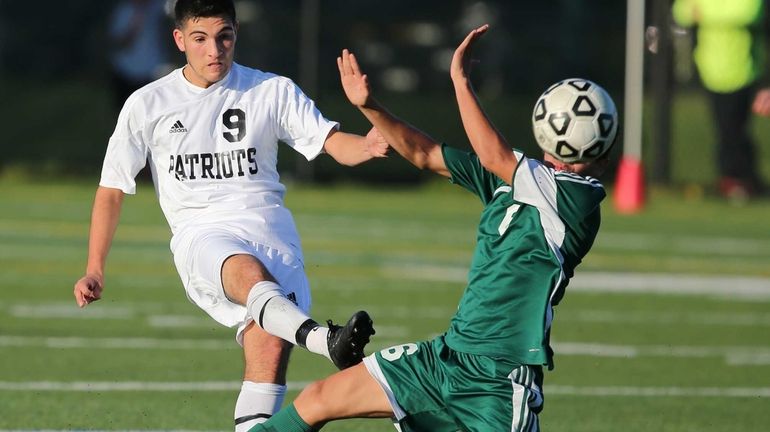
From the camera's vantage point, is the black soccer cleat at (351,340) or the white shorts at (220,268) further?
the white shorts at (220,268)

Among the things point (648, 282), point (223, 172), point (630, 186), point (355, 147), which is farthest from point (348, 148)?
point (630, 186)

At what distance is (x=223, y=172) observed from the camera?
671 cm

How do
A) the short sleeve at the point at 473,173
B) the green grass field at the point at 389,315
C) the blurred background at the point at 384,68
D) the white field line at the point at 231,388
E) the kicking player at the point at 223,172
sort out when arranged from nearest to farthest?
1. the short sleeve at the point at 473,173
2. the kicking player at the point at 223,172
3. the green grass field at the point at 389,315
4. the white field line at the point at 231,388
5. the blurred background at the point at 384,68

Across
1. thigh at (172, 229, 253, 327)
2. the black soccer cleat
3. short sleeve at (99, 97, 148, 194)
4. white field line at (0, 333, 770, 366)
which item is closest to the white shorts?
thigh at (172, 229, 253, 327)

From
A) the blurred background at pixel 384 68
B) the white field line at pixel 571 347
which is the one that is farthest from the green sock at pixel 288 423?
the blurred background at pixel 384 68

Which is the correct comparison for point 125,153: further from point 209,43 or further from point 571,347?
point 571,347

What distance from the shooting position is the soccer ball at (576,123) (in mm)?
5777

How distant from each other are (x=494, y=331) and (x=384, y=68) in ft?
65.2

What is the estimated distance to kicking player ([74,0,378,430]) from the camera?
6.44 meters

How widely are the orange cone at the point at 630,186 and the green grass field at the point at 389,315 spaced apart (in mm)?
220

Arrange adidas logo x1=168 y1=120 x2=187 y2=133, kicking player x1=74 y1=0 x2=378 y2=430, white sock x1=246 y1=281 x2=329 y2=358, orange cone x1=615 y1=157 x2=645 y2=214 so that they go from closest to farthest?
1. white sock x1=246 y1=281 x2=329 y2=358
2. kicking player x1=74 y1=0 x2=378 y2=430
3. adidas logo x1=168 y1=120 x2=187 y2=133
4. orange cone x1=615 y1=157 x2=645 y2=214

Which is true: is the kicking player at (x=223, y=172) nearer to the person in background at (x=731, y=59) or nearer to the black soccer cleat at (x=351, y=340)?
the black soccer cleat at (x=351, y=340)

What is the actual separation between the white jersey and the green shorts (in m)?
1.15

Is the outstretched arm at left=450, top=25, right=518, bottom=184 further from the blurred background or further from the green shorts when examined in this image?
the blurred background
